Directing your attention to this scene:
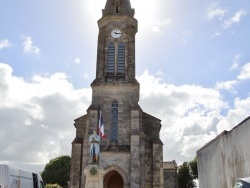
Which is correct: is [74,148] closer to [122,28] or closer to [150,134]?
[150,134]

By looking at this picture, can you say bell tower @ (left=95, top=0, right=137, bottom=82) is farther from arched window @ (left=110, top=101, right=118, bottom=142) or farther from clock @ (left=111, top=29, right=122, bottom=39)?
arched window @ (left=110, top=101, right=118, bottom=142)

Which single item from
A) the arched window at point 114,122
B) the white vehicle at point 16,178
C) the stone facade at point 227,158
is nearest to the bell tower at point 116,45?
the arched window at point 114,122

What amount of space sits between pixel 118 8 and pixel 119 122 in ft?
38.2

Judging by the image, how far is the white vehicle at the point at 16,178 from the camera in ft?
42.3

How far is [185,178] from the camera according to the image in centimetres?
5206

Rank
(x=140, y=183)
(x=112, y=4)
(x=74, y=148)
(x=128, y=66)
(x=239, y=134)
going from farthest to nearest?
(x=112, y=4)
(x=128, y=66)
(x=74, y=148)
(x=140, y=183)
(x=239, y=134)

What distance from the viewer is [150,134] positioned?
27812 mm

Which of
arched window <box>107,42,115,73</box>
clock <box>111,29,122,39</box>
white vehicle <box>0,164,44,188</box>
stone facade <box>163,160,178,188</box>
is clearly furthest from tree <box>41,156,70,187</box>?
white vehicle <box>0,164,44,188</box>

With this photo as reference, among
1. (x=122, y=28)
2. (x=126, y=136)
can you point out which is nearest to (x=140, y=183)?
(x=126, y=136)

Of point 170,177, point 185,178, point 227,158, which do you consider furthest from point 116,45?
point 185,178

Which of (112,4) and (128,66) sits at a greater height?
(112,4)

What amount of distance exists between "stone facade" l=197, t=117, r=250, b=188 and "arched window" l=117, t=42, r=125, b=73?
694 inches

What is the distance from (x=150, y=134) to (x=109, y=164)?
4.75 m

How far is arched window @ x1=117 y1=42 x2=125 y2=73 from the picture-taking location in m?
29.2
